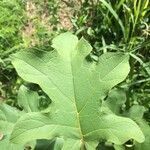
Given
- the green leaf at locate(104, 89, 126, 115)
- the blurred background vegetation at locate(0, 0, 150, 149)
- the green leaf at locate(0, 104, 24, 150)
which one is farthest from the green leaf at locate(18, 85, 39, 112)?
the blurred background vegetation at locate(0, 0, 150, 149)

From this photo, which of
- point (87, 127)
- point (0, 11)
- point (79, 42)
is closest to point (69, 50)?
point (79, 42)

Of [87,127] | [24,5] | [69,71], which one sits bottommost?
[24,5]

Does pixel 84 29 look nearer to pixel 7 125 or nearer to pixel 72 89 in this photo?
pixel 7 125

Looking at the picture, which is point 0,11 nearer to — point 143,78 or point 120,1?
point 120,1

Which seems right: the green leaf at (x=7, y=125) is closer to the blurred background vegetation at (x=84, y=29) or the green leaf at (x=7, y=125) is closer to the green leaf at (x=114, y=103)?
the green leaf at (x=114, y=103)

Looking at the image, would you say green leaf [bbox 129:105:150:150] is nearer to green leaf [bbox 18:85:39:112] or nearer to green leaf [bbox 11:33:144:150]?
green leaf [bbox 11:33:144:150]
